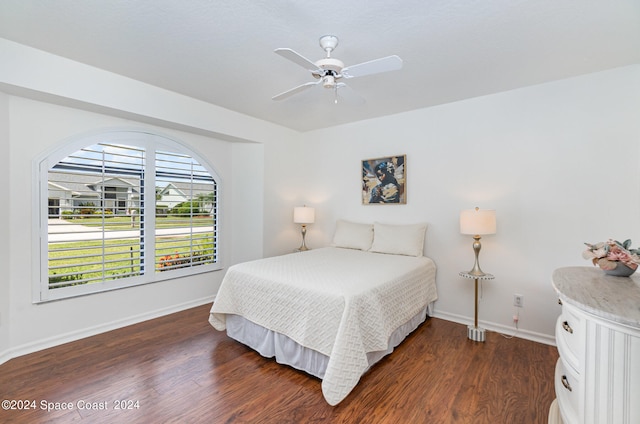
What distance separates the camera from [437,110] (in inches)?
137

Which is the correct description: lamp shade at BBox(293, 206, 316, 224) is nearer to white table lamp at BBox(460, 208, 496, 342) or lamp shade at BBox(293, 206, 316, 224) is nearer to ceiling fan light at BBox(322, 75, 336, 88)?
white table lamp at BBox(460, 208, 496, 342)

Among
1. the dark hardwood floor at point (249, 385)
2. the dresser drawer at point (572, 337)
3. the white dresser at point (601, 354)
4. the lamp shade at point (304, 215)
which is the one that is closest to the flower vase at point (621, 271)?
the white dresser at point (601, 354)

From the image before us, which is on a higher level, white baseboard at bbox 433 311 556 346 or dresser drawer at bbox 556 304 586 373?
dresser drawer at bbox 556 304 586 373

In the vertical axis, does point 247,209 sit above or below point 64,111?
below

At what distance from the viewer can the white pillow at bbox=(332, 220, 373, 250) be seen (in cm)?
384

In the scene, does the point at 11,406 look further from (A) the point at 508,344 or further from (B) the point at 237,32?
(A) the point at 508,344

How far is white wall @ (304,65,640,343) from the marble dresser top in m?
1.26

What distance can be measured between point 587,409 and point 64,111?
4.21 metres

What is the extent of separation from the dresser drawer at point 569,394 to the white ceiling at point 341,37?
6.72ft

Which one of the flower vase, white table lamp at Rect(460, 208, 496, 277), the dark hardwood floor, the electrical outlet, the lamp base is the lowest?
the dark hardwood floor

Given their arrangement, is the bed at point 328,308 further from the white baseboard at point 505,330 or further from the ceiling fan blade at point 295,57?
the ceiling fan blade at point 295,57

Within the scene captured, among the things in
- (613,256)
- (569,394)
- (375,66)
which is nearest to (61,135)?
(375,66)

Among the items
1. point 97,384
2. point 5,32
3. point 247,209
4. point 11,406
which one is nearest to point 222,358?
point 97,384

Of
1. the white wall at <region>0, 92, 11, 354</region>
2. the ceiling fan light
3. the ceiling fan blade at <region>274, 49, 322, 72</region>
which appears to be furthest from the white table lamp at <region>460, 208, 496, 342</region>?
the white wall at <region>0, 92, 11, 354</region>
